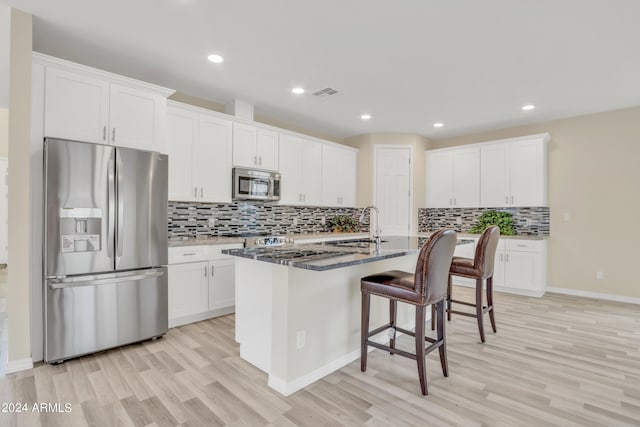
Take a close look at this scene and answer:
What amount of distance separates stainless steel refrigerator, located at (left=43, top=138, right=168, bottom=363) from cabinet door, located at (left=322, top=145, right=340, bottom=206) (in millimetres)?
2925

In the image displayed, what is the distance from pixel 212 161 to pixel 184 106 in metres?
0.69

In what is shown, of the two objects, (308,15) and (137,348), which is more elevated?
(308,15)

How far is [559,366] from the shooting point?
8.36 ft

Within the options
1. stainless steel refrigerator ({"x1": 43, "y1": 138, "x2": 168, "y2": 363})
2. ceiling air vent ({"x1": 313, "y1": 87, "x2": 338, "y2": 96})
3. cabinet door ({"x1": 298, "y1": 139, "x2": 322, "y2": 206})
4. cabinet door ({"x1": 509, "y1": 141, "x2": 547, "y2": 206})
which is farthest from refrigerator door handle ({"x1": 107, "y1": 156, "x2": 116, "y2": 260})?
cabinet door ({"x1": 509, "y1": 141, "x2": 547, "y2": 206})

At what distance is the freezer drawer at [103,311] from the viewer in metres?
2.50

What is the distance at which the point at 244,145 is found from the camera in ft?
14.3

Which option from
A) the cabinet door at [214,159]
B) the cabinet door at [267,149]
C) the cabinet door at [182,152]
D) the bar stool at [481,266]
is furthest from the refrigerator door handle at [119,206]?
the bar stool at [481,266]

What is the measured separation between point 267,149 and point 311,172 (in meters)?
0.94

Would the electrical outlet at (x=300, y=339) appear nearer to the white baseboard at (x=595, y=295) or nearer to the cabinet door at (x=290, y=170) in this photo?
the cabinet door at (x=290, y=170)

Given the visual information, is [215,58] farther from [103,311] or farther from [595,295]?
[595,295]

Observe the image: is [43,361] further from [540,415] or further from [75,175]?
[540,415]

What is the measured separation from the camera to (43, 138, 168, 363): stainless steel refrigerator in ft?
8.18

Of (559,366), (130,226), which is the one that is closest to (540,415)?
(559,366)

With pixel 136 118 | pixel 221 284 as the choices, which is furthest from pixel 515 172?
pixel 136 118
